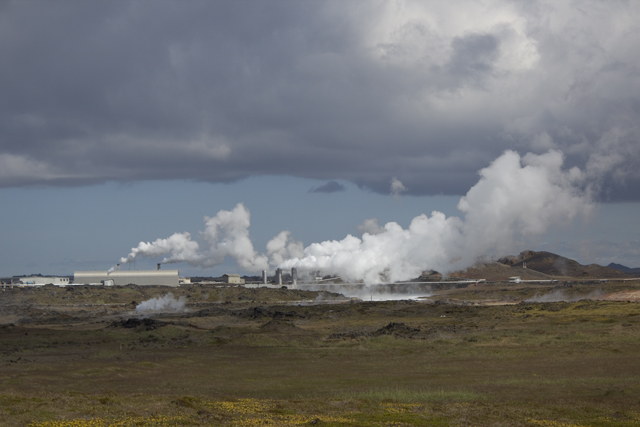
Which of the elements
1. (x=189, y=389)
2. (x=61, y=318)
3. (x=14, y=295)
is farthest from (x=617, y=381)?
(x=14, y=295)

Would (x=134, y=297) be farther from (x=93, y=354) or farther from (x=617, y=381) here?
(x=617, y=381)

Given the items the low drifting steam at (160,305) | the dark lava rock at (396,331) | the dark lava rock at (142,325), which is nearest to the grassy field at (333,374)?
the dark lava rock at (396,331)

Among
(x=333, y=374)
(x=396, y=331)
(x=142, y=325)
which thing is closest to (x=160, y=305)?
(x=142, y=325)

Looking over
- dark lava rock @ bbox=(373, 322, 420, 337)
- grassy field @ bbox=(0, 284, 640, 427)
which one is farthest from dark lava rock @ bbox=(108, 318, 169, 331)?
dark lava rock @ bbox=(373, 322, 420, 337)

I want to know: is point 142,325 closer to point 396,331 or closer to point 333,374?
point 396,331

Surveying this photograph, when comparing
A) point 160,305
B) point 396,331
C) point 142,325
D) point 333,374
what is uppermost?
point 160,305

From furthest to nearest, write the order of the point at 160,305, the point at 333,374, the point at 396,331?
1. the point at 160,305
2. the point at 396,331
3. the point at 333,374

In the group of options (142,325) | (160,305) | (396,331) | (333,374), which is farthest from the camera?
(160,305)

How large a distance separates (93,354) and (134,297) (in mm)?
128526

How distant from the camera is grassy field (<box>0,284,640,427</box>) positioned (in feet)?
121

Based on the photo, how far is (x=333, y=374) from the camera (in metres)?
58.5

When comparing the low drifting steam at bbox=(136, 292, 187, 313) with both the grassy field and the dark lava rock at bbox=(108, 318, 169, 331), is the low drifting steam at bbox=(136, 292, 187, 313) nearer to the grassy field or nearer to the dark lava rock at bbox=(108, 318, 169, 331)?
the grassy field

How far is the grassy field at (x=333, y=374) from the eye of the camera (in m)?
37.0

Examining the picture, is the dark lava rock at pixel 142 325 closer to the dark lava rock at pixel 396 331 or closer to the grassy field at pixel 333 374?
the grassy field at pixel 333 374
